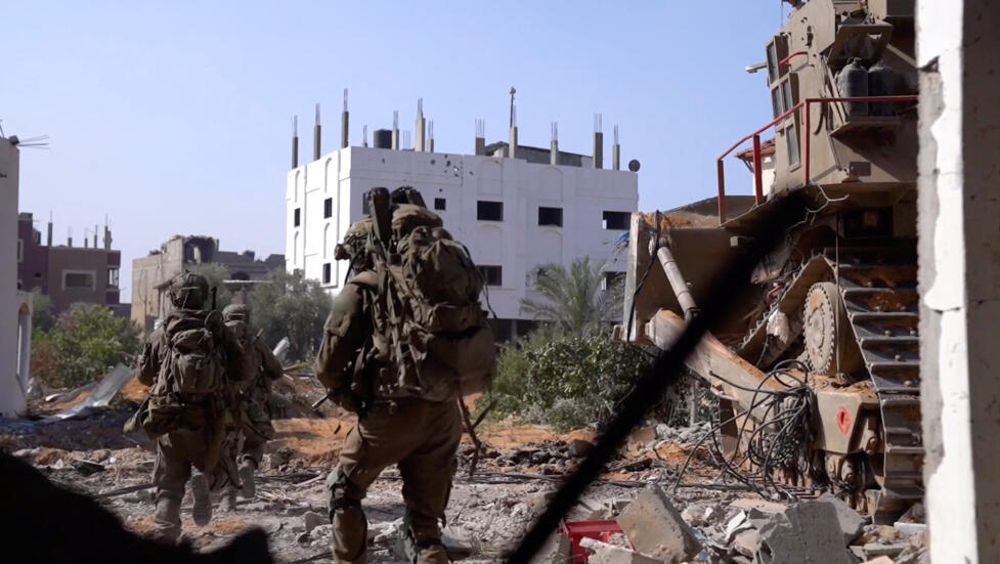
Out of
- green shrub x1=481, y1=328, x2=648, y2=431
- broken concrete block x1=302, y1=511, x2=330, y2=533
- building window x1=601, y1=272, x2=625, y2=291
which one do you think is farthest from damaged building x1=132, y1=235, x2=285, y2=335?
broken concrete block x1=302, y1=511, x2=330, y2=533

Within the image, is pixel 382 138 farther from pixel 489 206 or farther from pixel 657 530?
pixel 657 530

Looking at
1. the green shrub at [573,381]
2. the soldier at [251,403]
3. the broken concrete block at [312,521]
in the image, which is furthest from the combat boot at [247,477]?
the green shrub at [573,381]

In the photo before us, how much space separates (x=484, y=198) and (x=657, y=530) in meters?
34.0

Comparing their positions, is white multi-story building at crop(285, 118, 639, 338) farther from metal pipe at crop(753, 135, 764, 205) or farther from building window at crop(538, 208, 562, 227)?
metal pipe at crop(753, 135, 764, 205)

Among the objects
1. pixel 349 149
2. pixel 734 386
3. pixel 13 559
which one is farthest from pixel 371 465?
pixel 349 149

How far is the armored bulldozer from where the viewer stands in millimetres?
7551

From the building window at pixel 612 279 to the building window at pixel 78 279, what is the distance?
32635mm

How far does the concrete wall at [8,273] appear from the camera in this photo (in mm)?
19547

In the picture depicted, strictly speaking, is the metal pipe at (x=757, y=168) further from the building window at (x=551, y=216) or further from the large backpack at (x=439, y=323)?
the building window at (x=551, y=216)

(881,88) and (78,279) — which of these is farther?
(78,279)


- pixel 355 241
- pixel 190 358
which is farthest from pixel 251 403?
pixel 355 241

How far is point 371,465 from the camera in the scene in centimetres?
520

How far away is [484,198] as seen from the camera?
3994 centimetres

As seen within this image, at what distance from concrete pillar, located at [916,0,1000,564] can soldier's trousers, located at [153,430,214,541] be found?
5.24 m
